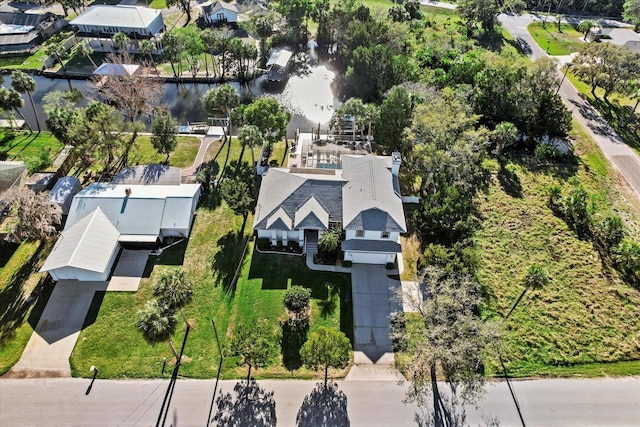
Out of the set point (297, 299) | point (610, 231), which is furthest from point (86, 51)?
point (610, 231)

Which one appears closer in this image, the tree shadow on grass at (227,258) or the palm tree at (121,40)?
the tree shadow on grass at (227,258)

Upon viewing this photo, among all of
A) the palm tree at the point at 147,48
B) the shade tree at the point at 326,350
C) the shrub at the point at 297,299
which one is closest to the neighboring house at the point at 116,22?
the palm tree at the point at 147,48

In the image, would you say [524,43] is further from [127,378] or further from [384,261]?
[127,378]

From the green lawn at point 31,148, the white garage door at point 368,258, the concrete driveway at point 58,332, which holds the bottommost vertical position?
the concrete driveway at point 58,332

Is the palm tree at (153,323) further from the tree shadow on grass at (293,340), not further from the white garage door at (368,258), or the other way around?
the white garage door at (368,258)

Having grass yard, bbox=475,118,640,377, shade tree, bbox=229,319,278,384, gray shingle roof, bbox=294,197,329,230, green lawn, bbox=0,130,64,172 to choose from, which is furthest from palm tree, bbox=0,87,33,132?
grass yard, bbox=475,118,640,377

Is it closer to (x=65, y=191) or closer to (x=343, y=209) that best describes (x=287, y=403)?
(x=343, y=209)

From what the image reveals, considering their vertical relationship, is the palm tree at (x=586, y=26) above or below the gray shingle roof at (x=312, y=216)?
above
